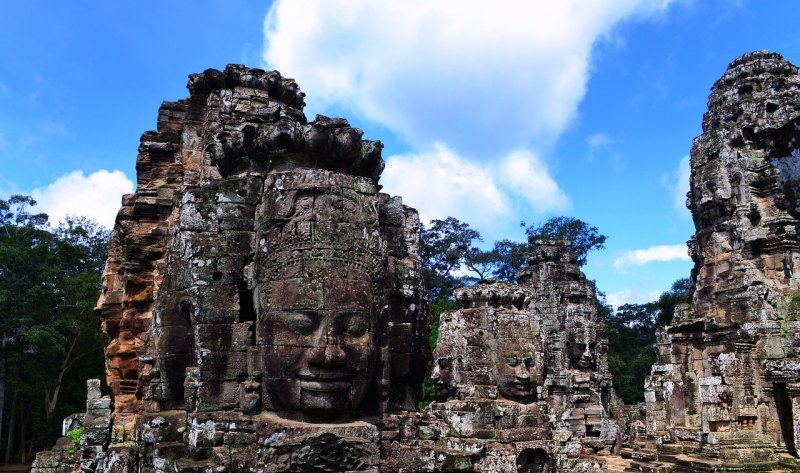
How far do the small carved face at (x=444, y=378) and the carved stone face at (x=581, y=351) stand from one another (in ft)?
37.5

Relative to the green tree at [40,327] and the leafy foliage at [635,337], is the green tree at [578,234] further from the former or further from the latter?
the green tree at [40,327]

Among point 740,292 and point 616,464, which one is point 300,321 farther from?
point 616,464

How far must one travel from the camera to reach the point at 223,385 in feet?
15.5

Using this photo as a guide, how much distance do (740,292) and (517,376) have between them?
297 inches

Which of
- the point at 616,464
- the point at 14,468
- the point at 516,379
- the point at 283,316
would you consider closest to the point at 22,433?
the point at 14,468

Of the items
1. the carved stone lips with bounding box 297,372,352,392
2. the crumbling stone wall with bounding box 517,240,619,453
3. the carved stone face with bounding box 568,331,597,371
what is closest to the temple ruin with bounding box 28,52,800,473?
the carved stone lips with bounding box 297,372,352,392

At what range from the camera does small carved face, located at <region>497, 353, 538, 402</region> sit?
9.62m

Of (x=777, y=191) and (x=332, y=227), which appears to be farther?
(x=777, y=191)

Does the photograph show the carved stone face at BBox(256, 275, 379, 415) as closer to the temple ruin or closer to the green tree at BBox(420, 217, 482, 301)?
the temple ruin

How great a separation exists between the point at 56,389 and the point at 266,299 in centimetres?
2533

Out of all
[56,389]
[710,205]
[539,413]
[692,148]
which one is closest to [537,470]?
[539,413]

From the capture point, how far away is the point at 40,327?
23.2 m

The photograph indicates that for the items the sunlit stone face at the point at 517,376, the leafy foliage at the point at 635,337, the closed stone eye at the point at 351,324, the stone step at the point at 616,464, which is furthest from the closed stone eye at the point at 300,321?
the leafy foliage at the point at 635,337

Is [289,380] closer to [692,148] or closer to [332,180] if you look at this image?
[332,180]
